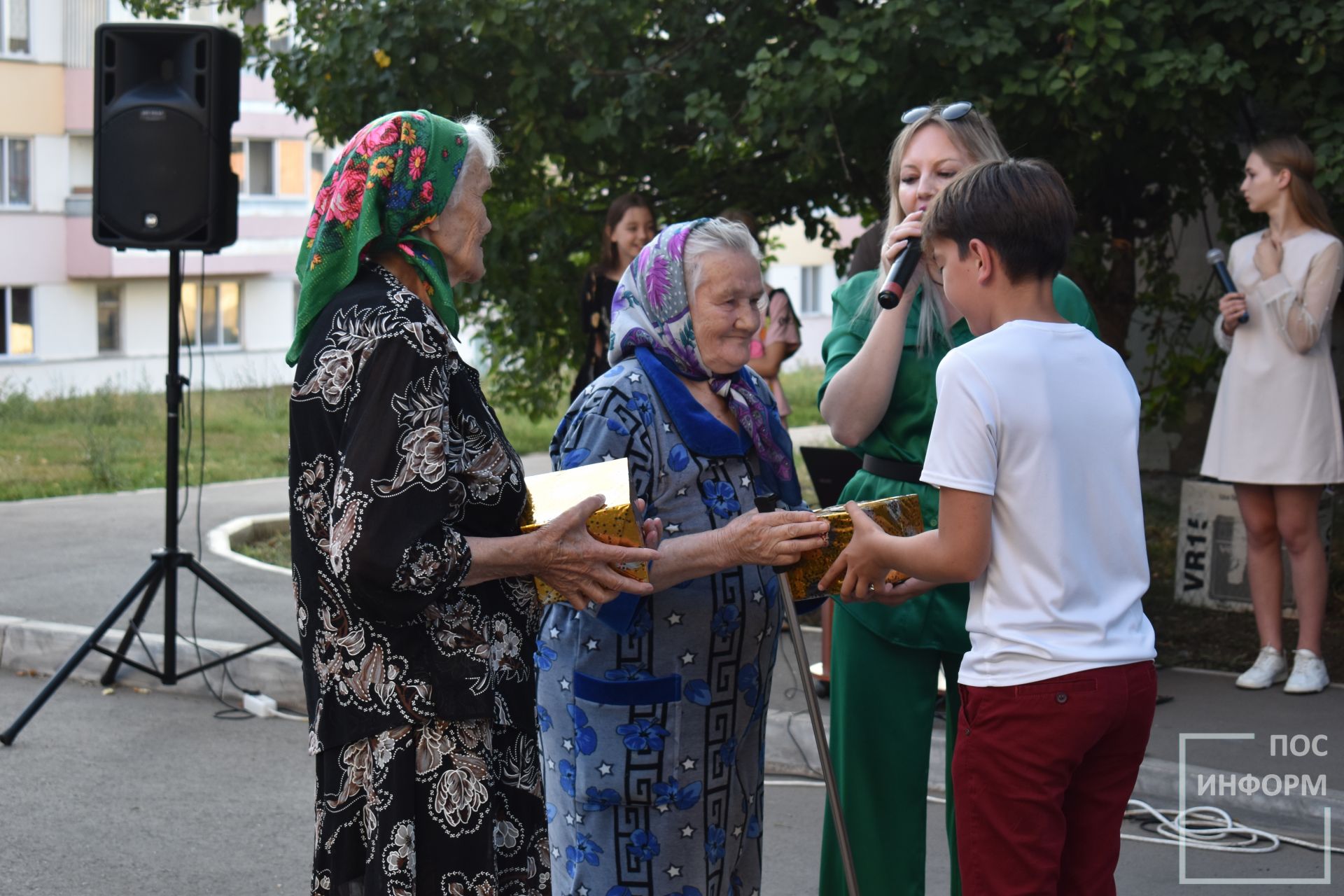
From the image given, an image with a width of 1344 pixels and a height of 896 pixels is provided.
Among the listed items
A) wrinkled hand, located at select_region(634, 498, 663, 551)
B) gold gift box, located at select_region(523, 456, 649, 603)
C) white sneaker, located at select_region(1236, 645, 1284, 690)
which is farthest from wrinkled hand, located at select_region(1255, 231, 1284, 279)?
gold gift box, located at select_region(523, 456, 649, 603)

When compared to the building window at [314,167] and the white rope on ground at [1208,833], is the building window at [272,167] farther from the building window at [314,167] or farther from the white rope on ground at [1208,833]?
the white rope on ground at [1208,833]

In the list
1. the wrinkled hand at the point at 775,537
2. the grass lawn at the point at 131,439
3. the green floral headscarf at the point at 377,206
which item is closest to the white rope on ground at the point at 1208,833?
the wrinkled hand at the point at 775,537

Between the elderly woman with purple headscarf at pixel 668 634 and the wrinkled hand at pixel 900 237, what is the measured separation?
311 mm

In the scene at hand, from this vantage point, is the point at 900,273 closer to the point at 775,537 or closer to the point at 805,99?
the point at 775,537

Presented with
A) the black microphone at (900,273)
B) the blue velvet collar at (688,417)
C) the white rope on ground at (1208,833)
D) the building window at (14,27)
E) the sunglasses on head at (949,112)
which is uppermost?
the building window at (14,27)

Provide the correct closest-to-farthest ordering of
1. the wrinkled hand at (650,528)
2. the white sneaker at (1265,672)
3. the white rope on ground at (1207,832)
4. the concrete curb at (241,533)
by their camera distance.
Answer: the wrinkled hand at (650,528), the white rope on ground at (1207,832), the white sneaker at (1265,672), the concrete curb at (241,533)

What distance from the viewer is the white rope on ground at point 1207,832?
188 inches

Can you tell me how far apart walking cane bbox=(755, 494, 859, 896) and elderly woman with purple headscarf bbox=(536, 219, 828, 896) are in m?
0.10

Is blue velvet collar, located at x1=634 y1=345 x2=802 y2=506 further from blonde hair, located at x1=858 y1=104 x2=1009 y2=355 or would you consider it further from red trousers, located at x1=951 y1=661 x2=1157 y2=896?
red trousers, located at x1=951 y1=661 x2=1157 y2=896

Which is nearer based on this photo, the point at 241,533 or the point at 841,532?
the point at 841,532

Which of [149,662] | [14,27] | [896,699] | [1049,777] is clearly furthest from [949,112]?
[14,27]

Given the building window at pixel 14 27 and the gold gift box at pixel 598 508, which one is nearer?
the gold gift box at pixel 598 508

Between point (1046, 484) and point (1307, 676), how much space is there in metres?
4.20

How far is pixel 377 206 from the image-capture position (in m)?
2.51
